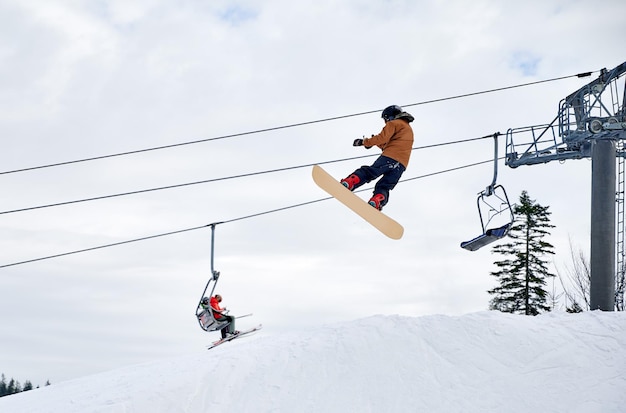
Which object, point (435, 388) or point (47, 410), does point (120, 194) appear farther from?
point (435, 388)

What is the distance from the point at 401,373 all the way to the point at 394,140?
3.92 meters

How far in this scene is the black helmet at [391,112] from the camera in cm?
1195

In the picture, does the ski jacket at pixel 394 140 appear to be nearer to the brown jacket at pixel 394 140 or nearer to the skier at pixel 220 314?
the brown jacket at pixel 394 140

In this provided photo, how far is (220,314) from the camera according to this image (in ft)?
52.3

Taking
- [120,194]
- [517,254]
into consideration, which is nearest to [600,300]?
[120,194]

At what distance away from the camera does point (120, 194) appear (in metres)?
13.8

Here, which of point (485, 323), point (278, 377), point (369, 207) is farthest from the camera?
point (485, 323)

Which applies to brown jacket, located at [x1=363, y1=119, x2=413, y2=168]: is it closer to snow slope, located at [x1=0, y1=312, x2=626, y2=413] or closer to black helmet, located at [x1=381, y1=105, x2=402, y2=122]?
black helmet, located at [x1=381, y1=105, x2=402, y2=122]

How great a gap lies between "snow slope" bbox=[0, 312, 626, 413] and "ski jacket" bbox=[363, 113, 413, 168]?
354cm

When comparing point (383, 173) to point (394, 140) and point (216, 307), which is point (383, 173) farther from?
point (216, 307)

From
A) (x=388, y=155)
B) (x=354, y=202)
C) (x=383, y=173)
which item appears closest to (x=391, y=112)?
(x=388, y=155)

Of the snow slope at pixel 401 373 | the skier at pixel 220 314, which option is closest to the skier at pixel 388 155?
the snow slope at pixel 401 373

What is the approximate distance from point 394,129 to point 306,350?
14.6 feet

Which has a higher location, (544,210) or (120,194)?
(544,210)
